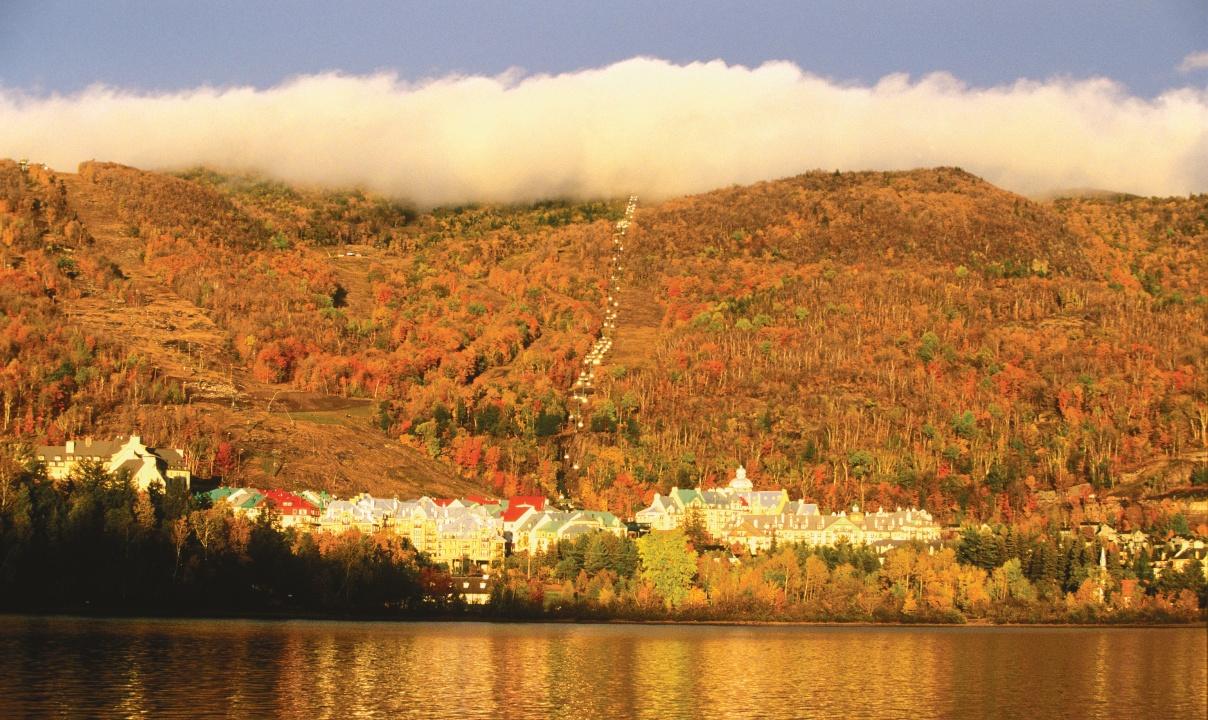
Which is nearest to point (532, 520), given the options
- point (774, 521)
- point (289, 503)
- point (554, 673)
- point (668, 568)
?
point (289, 503)

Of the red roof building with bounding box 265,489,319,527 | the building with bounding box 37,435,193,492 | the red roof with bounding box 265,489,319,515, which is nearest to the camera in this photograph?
the building with bounding box 37,435,193,492

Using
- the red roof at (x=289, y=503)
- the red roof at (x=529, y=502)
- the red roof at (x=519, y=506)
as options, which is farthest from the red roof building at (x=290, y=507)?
the red roof at (x=529, y=502)

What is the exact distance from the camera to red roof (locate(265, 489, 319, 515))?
454ft

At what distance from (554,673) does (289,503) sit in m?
65.5

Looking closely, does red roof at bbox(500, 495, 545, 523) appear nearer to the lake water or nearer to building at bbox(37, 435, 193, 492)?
building at bbox(37, 435, 193, 492)

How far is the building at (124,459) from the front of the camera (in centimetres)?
13125

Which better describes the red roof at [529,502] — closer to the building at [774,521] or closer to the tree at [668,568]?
the building at [774,521]

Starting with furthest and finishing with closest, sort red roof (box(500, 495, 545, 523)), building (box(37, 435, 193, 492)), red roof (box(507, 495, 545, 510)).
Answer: red roof (box(507, 495, 545, 510))
red roof (box(500, 495, 545, 523))
building (box(37, 435, 193, 492))

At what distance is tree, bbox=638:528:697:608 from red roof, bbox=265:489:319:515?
112 feet

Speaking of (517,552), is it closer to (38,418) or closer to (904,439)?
(38,418)

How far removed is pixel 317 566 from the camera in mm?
116562

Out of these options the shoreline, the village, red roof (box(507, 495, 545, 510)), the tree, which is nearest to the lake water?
the shoreline

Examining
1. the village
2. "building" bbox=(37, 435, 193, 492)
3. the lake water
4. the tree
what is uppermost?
"building" bbox=(37, 435, 193, 492)

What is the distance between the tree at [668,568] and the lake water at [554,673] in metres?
12.0
